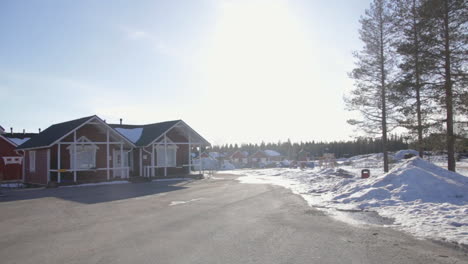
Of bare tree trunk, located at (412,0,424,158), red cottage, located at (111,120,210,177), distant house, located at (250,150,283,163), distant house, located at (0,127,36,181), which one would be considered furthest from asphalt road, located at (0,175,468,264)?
distant house, located at (250,150,283,163)

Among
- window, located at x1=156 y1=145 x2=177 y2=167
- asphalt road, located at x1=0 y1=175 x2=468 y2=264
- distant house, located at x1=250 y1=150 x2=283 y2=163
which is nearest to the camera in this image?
asphalt road, located at x1=0 y1=175 x2=468 y2=264

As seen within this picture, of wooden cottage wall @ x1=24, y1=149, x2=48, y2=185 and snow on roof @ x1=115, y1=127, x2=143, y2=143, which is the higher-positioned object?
snow on roof @ x1=115, y1=127, x2=143, y2=143

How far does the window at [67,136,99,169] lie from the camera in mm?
27438

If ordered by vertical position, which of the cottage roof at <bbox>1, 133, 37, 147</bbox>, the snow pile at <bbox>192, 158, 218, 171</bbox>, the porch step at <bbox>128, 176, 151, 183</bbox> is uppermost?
the cottage roof at <bbox>1, 133, 37, 147</bbox>

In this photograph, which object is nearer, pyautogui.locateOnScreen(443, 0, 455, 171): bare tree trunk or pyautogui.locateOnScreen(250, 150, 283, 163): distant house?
pyautogui.locateOnScreen(443, 0, 455, 171): bare tree trunk

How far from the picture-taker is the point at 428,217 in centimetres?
942

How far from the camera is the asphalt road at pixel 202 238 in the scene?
643 cm

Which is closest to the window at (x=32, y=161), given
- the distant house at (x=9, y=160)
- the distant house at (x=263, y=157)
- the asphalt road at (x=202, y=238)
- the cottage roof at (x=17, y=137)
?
the distant house at (x=9, y=160)

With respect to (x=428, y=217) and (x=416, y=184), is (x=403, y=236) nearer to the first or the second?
(x=428, y=217)

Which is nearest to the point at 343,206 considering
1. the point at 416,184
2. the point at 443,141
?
the point at 416,184

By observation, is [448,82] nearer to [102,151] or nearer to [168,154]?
[168,154]

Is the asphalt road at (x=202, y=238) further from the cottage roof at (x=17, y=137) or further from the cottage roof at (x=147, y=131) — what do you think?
the cottage roof at (x=17, y=137)

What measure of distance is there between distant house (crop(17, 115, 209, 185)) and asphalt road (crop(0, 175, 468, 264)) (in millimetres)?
14511

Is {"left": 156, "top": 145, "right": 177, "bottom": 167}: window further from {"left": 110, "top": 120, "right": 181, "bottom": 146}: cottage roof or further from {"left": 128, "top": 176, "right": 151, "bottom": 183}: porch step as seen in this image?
{"left": 128, "top": 176, "right": 151, "bottom": 183}: porch step
